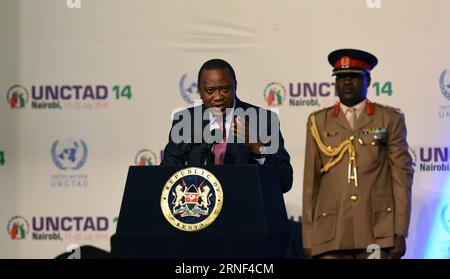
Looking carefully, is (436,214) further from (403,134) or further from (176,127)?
(176,127)

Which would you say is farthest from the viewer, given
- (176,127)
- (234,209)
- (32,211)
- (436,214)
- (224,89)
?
(32,211)

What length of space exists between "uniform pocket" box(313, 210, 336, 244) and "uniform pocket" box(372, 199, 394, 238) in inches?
9.3

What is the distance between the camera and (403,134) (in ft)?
17.5

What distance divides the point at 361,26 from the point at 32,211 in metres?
2.55

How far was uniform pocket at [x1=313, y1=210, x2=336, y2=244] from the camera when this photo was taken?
532 centimetres

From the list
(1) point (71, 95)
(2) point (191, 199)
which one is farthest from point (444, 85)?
(2) point (191, 199)

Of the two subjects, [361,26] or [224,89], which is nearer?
[224,89]

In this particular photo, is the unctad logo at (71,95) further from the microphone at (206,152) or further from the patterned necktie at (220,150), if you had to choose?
the microphone at (206,152)

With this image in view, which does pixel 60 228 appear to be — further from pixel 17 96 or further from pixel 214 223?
pixel 214 223

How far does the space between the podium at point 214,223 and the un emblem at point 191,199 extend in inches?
0.7

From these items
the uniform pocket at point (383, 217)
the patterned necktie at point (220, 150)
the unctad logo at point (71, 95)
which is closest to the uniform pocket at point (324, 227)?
the uniform pocket at point (383, 217)

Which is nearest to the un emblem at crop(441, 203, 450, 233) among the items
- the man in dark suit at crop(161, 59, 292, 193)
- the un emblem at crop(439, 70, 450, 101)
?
the un emblem at crop(439, 70, 450, 101)

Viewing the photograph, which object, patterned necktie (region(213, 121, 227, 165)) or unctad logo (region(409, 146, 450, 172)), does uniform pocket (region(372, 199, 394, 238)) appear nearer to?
unctad logo (region(409, 146, 450, 172))

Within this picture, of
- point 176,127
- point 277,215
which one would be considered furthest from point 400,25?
point 277,215
